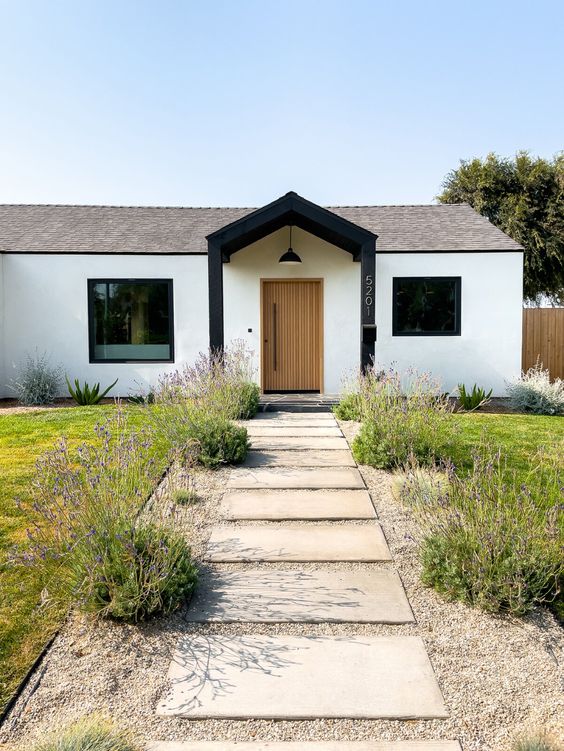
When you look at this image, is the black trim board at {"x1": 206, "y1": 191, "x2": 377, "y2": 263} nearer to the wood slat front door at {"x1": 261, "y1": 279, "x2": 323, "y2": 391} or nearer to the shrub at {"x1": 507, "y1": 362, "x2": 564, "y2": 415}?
the wood slat front door at {"x1": 261, "y1": 279, "x2": 323, "y2": 391}

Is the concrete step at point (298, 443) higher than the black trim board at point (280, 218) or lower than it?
lower

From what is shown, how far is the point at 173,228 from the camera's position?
1285 centimetres

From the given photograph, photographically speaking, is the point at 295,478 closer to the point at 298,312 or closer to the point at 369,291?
the point at 369,291

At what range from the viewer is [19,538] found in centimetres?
397

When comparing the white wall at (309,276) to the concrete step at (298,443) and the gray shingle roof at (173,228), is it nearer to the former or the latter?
the gray shingle roof at (173,228)

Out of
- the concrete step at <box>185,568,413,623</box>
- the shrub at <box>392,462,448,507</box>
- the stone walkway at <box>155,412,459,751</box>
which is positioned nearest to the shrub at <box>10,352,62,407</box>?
the stone walkway at <box>155,412,459,751</box>

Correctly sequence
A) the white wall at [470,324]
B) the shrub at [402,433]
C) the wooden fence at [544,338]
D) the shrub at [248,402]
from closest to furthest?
the shrub at [402,433] → the shrub at [248,402] → the white wall at [470,324] → the wooden fence at [544,338]

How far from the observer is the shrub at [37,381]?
10.8m

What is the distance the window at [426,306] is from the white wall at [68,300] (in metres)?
4.14

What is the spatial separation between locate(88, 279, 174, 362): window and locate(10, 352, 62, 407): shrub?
89 centimetres

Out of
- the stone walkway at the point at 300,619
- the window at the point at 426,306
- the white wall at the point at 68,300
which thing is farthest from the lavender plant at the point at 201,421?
the window at the point at 426,306

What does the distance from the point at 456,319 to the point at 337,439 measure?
5.71 m

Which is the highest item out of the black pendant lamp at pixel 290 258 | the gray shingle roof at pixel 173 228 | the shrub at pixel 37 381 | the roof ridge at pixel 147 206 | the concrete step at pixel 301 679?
the roof ridge at pixel 147 206

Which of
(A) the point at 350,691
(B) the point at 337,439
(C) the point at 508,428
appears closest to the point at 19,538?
(A) the point at 350,691
